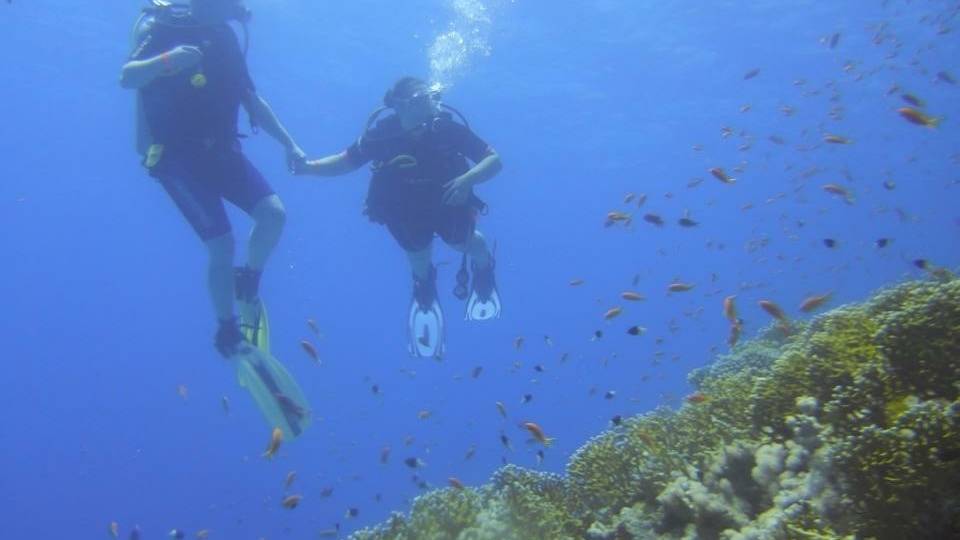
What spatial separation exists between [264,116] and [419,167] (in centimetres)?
224

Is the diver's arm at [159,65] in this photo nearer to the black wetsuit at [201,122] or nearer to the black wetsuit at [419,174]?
the black wetsuit at [201,122]

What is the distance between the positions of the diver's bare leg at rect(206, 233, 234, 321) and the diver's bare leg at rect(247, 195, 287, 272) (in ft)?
0.92

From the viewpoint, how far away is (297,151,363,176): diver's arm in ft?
31.8

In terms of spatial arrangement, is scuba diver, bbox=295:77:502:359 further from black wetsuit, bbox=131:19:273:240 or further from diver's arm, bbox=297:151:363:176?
black wetsuit, bbox=131:19:273:240

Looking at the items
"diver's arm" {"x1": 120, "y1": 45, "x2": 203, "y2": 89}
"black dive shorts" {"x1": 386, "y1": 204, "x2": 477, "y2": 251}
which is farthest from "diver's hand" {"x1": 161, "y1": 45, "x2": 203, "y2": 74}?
"black dive shorts" {"x1": 386, "y1": 204, "x2": 477, "y2": 251}

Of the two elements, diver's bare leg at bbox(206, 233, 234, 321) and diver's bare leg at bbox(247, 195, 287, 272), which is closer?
diver's bare leg at bbox(206, 233, 234, 321)

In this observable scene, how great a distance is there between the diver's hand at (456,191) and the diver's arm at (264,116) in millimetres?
2381

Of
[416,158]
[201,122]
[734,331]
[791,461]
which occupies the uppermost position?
[416,158]

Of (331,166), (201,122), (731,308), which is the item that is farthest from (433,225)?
(731,308)

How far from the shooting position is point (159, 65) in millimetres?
7570

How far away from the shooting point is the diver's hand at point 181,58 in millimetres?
7574

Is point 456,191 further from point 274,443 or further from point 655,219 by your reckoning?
point 274,443

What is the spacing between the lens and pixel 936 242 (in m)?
99.1

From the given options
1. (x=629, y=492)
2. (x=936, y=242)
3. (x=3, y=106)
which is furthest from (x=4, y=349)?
(x=936, y=242)
